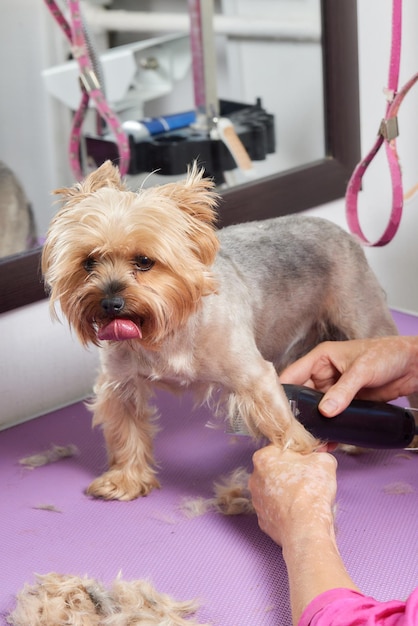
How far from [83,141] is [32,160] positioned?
173 millimetres

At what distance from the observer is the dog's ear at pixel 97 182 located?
1177 millimetres

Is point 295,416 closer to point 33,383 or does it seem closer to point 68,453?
point 68,453

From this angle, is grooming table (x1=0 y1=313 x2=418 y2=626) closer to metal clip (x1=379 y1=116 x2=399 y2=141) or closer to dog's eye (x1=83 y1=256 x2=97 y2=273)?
dog's eye (x1=83 y1=256 x2=97 y2=273)

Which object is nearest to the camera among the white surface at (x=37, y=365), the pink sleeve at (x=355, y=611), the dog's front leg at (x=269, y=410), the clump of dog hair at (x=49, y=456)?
the pink sleeve at (x=355, y=611)

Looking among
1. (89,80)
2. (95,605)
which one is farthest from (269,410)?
(89,80)

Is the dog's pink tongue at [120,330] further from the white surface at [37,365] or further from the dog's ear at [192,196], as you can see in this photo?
the white surface at [37,365]

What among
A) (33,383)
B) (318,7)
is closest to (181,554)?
(33,383)

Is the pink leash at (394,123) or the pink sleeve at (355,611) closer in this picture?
the pink sleeve at (355,611)

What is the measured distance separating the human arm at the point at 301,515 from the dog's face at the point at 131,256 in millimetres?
239

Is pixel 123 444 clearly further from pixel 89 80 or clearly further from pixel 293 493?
pixel 89 80

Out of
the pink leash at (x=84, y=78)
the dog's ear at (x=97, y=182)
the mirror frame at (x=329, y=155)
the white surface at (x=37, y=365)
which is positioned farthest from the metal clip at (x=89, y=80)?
the dog's ear at (x=97, y=182)

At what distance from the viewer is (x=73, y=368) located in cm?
175

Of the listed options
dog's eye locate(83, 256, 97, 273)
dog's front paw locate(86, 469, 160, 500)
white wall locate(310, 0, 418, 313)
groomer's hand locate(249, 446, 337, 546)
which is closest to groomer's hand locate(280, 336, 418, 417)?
groomer's hand locate(249, 446, 337, 546)

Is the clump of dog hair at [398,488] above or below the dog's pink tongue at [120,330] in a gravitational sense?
below
